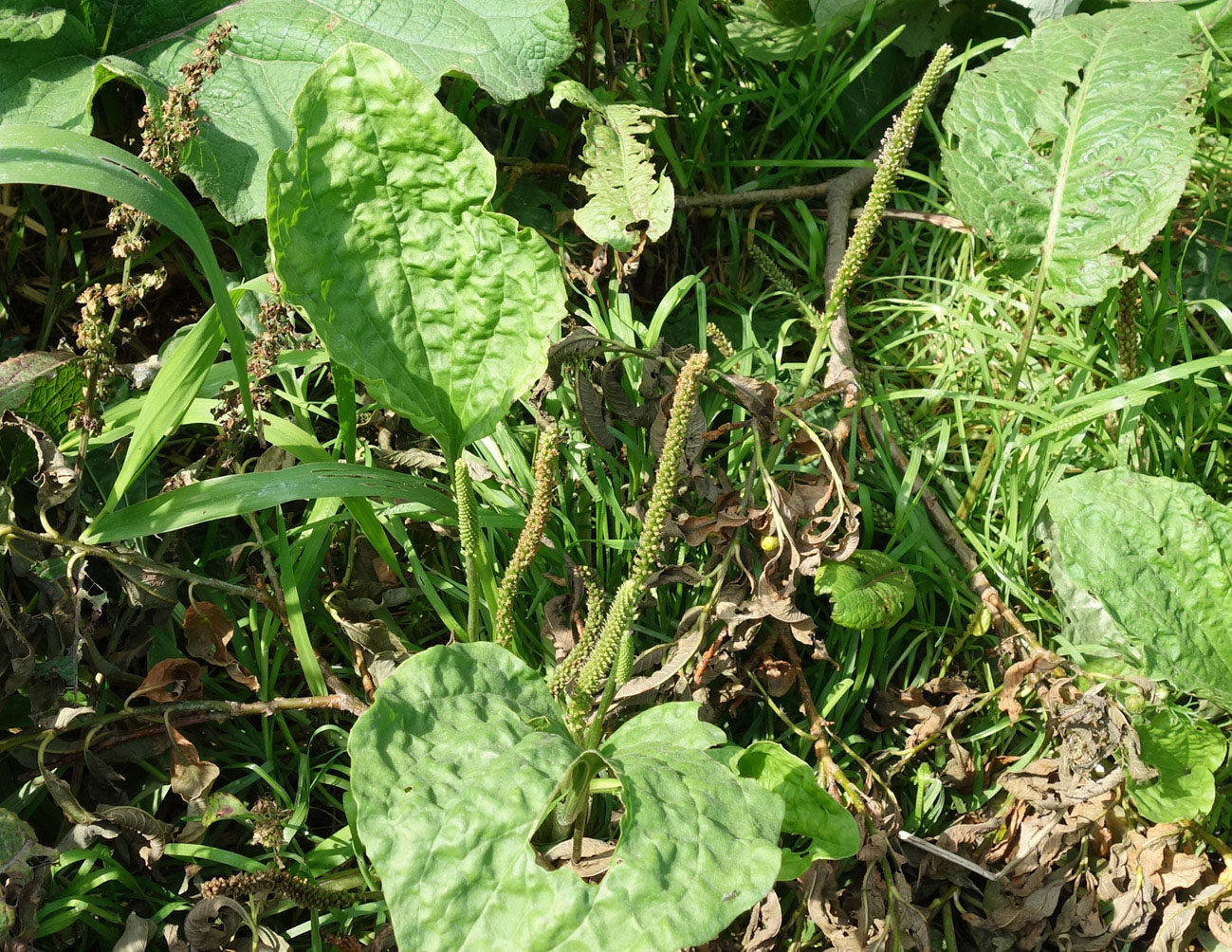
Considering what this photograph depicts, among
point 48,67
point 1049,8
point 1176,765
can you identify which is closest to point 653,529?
point 1176,765

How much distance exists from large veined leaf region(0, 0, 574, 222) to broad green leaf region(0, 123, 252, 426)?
0.45 m

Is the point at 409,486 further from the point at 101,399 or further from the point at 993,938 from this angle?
the point at 993,938

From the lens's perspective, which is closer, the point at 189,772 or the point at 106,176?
the point at 106,176

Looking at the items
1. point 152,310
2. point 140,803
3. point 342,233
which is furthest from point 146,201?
point 140,803

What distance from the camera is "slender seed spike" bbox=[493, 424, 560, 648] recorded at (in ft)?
5.52

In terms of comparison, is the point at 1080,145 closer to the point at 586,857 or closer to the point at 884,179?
the point at 884,179

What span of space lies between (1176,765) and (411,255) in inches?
65.3

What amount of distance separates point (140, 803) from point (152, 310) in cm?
110

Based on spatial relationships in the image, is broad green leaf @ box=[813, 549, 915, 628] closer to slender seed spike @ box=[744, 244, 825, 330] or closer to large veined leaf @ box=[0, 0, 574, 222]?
slender seed spike @ box=[744, 244, 825, 330]

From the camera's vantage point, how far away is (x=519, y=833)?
1.38 meters

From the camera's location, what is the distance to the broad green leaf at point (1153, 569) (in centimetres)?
199

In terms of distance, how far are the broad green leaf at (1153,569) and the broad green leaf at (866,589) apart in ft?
1.01

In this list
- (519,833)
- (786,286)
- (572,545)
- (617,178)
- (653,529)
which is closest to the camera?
(519,833)

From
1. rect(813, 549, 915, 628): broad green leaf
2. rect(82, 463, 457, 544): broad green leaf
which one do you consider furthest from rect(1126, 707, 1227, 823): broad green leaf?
rect(82, 463, 457, 544): broad green leaf
